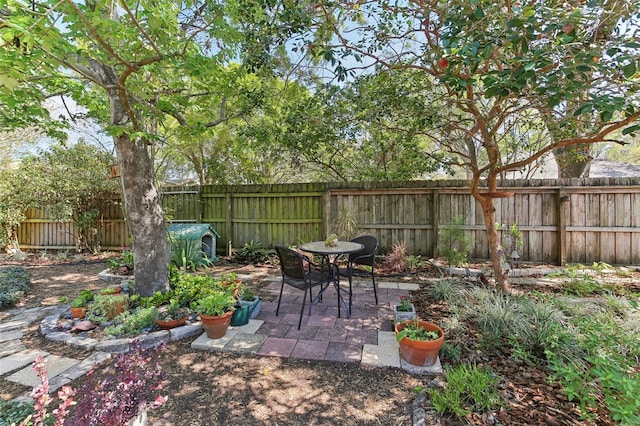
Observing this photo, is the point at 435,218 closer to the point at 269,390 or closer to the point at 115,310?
the point at 269,390

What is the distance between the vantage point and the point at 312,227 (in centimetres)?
595

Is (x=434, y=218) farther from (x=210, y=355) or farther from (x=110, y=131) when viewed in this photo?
(x=110, y=131)

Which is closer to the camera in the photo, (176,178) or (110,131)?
(110,131)

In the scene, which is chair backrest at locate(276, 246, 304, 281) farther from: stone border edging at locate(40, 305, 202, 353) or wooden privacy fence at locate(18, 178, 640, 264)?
wooden privacy fence at locate(18, 178, 640, 264)

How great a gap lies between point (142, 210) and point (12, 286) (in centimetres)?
260

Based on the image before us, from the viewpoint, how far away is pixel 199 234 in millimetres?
5262

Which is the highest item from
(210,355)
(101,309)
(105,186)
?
(105,186)

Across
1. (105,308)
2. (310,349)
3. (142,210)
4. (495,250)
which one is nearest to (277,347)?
(310,349)

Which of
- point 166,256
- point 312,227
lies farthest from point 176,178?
point 166,256

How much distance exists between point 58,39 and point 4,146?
11.1m

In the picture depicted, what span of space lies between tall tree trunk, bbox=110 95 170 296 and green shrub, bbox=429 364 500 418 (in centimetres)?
307

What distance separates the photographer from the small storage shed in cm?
515

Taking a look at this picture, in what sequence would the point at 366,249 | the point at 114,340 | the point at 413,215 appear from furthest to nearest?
the point at 413,215
the point at 366,249
the point at 114,340

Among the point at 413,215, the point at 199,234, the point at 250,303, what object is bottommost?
the point at 250,303
